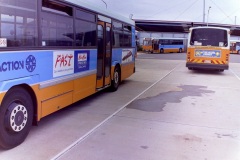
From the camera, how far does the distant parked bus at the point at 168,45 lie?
49.1m

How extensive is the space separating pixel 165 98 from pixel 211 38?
9.04m

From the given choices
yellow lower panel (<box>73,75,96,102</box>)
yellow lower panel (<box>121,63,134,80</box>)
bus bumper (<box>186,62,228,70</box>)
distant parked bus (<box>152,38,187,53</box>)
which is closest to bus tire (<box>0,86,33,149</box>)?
yellow lower panel (<box>73,75,96,102</box>)

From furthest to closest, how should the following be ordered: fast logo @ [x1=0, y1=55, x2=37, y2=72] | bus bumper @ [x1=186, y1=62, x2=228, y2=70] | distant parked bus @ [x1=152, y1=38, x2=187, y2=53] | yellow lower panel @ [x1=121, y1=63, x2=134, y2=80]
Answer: distant parked bus @ [x1=152, y1=38, x2=187, y2=53], bus bumper @ [x1=186, y1=62, x2=228, y2=70], yellow lower panel @ [x1=121, y1=63, x2=134, y2=80], fast logo @ [x1=0, y1=55, x2=37, y2=72]

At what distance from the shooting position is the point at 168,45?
50.2 m

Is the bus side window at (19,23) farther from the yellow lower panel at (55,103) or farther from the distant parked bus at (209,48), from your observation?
the distant parked bus at (209,48)

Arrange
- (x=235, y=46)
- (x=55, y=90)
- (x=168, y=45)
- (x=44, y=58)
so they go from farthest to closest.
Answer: (x=235, y=46), (x=168, y=45), (x=55, y=90), (x=44, y=58)

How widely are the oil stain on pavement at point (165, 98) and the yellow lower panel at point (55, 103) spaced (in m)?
2.05

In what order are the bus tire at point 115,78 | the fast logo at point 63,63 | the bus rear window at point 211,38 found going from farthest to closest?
the bus rear window at point 211,38 < the bus tire at point 115,78 < the fast logo at point 63,63

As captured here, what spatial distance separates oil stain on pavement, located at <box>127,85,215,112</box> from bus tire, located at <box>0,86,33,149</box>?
11.2ft

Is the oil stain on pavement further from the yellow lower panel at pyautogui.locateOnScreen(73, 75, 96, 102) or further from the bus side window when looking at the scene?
the bus side window

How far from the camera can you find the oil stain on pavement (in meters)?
7.88

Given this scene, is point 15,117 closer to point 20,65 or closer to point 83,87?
point 20,65

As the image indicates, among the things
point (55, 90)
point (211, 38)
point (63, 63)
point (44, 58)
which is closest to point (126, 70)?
point (63, 63)

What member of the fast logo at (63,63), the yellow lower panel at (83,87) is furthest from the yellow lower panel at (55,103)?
the fast logo at (63,63)
